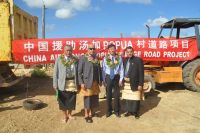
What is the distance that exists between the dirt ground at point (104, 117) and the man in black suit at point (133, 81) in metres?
→ 0.31

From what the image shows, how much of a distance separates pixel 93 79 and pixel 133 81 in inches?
41.5

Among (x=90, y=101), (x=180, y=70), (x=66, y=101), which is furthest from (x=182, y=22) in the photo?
(x=66, y=101)

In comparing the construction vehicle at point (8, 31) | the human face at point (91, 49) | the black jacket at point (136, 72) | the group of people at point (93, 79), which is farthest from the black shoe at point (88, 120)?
the construction vehicle at point (8, 31)

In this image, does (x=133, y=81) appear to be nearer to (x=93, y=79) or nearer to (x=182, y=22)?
(x=93, y=79)

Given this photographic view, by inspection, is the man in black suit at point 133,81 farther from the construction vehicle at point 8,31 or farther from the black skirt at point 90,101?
the construction vehicle at point 8,31

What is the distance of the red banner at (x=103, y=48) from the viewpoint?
34.0ft

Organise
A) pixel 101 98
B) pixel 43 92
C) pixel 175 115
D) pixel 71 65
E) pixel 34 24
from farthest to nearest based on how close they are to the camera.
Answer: pixel 34 24, pixel 43 92, pixel 101 98, pixel 175 115, pixel 71 65

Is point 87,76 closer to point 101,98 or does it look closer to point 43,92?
point 101,98

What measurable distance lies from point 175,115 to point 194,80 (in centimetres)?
288

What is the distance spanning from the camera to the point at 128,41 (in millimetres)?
11039

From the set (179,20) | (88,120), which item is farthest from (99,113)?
(179,20)

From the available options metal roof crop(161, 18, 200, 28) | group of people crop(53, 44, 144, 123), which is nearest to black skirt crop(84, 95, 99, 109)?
group of people crop(53, 44, 144, 123)

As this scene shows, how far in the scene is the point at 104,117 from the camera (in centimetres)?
859

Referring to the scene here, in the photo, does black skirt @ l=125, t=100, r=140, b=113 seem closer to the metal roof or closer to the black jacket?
the black jacket
